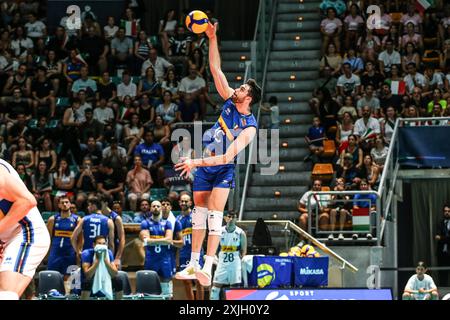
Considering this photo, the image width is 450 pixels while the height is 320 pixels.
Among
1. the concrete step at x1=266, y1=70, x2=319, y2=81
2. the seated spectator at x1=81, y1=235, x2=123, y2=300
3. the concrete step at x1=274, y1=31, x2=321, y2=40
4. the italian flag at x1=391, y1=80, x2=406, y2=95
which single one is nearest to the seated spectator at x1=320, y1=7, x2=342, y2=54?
the concrete step at x1=274, y1=31, x2=321, y2=40

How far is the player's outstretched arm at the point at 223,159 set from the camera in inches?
494

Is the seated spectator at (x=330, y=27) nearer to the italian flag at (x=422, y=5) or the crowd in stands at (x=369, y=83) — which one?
the crowd in stands at (x=369, y=83)

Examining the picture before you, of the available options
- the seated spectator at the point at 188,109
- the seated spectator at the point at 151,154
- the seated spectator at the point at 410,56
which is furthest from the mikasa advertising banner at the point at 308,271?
the seated spectator at the point at 410,56

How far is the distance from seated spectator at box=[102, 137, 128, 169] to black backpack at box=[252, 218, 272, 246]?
200 inches

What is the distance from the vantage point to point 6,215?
35.3 ft

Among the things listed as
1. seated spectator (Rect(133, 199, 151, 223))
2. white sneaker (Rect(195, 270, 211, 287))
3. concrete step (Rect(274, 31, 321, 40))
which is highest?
concrete step (Rect(274, 31, 321, 40))

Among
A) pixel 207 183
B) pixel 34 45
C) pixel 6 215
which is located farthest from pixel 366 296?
pixel 34 45

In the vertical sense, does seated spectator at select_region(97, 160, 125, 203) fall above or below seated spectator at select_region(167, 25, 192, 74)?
below

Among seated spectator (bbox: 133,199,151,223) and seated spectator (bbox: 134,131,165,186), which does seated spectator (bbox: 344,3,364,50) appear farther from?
seated spectator (bbox: 133,199,151,223)

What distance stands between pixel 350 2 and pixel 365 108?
4.51 metres

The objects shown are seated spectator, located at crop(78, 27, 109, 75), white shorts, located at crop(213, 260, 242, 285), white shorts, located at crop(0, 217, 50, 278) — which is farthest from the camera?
seated spectator, located at crop(78, 27, 109, 75)

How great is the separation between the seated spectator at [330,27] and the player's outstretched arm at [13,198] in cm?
1807

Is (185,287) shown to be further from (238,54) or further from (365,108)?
(238,54)

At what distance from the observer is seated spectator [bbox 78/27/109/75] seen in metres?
28.7
